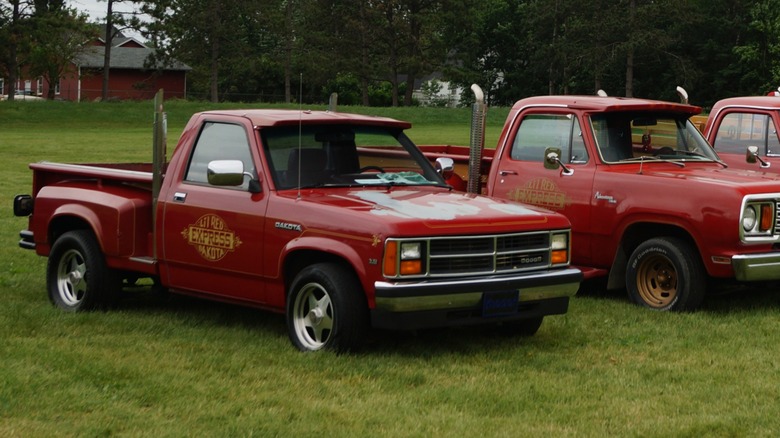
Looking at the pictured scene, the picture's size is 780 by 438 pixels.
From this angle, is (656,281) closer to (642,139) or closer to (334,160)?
(642,139)

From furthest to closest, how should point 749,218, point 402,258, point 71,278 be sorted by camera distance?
point 71,278 < point 749,218 < point 402,258

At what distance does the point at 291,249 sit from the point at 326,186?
73 centimetres

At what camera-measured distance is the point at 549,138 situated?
37.4 feet

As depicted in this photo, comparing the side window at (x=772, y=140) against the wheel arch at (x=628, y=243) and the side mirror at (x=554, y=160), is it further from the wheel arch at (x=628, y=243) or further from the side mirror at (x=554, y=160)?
the side mirror at (x=554, y=160)

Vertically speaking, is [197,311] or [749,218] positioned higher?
[749,218]

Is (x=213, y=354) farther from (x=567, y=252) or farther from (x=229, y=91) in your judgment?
(x=229, y=91)

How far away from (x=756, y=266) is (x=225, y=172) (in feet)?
13.8

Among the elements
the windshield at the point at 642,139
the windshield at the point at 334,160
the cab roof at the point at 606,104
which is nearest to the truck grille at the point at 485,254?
the windshield at the point at 334,160

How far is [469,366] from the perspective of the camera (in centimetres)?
795

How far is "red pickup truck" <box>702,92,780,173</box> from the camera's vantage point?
41.8 ft

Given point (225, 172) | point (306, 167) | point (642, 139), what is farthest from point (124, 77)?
point (225, 172)

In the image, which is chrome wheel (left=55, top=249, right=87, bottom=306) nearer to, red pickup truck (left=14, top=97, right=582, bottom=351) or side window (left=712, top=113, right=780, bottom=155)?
red pickup truck (left=14, top=97, right=582, bottom=351)

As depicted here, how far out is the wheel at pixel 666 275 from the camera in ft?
33.2

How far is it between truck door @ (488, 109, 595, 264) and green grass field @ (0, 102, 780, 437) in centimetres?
78
